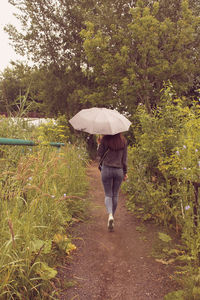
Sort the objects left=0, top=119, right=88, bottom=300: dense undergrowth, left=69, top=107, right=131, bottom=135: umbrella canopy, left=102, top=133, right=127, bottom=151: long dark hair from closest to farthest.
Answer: left=0, top=119, right=88, bottom=300: dense undergrowth
left=69, top=107, right=131, bottom=135: umbrella canopy
left=102, top=133, right=127, bottom=151: long dark hair

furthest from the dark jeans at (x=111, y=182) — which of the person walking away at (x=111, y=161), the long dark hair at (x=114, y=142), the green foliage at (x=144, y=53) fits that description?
the green foliage at (x=144, y=53)

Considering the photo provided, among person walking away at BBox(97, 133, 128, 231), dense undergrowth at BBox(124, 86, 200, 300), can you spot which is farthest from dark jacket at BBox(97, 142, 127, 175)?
dense undergrowth at BBox(124, 86, 200, 300)

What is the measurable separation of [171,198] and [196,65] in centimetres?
1084

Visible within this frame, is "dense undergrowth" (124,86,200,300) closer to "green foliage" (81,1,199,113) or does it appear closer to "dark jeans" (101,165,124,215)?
"dark jeans" (101,165,124,215)

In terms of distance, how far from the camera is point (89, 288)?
2.88 m

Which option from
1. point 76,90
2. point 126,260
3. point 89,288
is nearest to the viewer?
point 89,288

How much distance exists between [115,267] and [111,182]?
61.9 inches

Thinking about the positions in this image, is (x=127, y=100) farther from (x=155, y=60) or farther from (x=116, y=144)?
(x=116, y=144)

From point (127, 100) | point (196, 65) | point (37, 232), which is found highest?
point (196, 65)

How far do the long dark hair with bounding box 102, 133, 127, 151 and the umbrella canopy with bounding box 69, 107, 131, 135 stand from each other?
0.71 feet

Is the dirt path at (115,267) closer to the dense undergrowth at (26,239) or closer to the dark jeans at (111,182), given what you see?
the dense undergrowth at (26,239)

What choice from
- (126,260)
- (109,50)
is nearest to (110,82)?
(109,50)

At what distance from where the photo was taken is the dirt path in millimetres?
2826

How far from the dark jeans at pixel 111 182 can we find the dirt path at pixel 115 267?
451 millimetres
